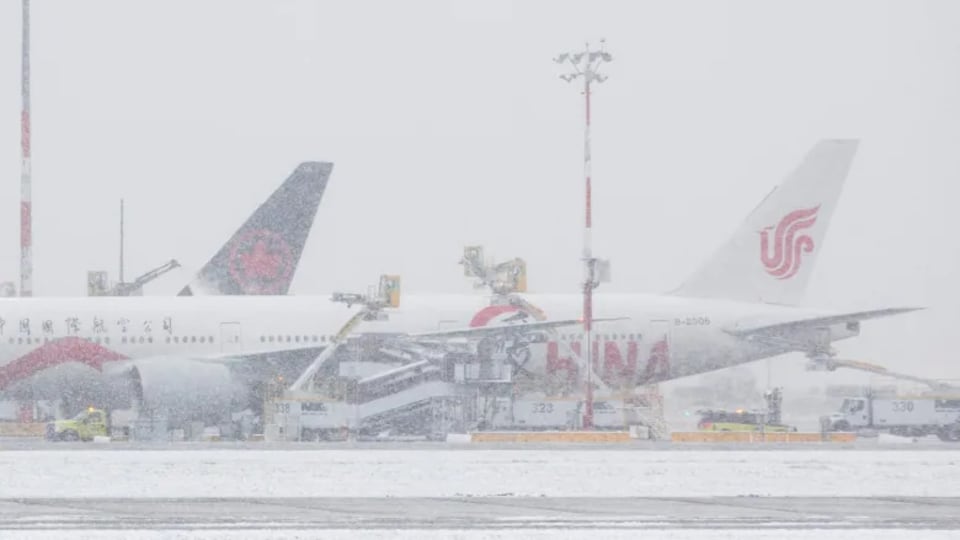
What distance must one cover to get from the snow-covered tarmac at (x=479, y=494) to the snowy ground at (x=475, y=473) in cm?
4

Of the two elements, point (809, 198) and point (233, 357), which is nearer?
point (233, 357)

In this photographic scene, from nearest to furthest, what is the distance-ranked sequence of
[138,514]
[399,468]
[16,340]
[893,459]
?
[138,514] → [399,468] → [893,459] → [16,340]

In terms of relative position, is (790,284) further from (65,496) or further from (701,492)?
(65,496)

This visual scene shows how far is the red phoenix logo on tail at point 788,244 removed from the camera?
5731 centimetres

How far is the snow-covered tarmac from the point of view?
1992cm

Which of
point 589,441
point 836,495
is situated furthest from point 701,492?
point 589,441

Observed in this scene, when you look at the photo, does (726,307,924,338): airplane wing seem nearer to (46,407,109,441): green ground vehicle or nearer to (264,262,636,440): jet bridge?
(264,262,636,440): jet bridge

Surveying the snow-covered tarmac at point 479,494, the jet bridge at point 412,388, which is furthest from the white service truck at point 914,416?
the snow-covered tarmac at point 479,494

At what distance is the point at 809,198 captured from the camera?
190 feet

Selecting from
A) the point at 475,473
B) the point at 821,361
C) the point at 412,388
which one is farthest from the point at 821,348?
the point at 475,473

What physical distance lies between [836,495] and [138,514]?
430 inches

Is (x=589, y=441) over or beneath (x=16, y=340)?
beneath
